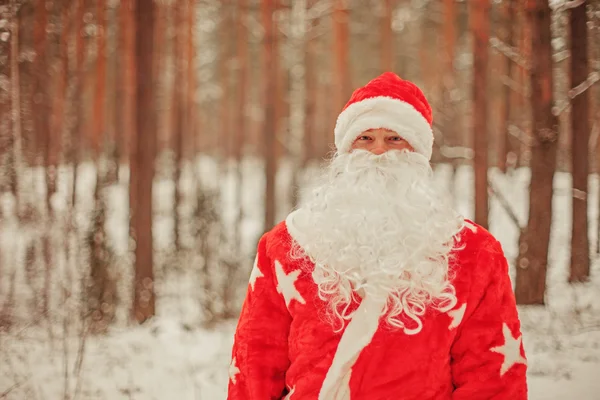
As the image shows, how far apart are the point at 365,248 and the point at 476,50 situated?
239 inches

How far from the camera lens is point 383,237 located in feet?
5.71

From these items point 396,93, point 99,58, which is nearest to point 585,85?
point 396,93

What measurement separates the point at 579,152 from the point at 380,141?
5241mm

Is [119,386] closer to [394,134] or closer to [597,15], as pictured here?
[394,134]

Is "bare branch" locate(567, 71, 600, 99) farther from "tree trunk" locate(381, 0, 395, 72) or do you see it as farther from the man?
"tree trunk" locate(381, 0, 395, 72)

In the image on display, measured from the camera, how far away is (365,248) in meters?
1.72

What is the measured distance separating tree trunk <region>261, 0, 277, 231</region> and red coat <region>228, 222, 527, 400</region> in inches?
307

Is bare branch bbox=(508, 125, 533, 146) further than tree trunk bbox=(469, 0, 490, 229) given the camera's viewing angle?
No

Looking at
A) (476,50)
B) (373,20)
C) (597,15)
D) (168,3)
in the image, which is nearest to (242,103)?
(168,3)

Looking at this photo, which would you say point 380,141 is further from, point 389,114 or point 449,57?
point 449,57

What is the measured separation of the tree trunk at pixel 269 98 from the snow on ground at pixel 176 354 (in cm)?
305

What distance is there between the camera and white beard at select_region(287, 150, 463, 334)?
1666 mm

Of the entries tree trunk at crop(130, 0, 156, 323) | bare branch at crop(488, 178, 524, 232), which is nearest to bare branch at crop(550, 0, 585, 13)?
bare branch at crop(488, 178, 524, 232)

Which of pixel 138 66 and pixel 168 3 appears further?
pixel 168 3
